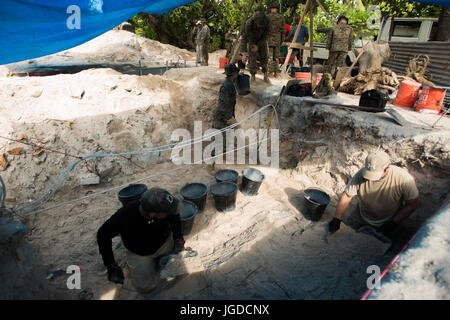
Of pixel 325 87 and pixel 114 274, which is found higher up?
pixel 325 87

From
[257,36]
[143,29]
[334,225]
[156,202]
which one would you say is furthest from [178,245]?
[143,29]

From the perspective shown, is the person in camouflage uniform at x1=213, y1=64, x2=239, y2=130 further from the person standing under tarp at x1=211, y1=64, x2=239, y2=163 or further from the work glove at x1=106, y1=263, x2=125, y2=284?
the work glove at x1=106, y1=263, x2=125, y2=284

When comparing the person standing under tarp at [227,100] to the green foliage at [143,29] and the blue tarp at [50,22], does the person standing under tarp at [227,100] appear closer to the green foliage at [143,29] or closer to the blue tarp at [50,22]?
the blue tarp at [50,22]

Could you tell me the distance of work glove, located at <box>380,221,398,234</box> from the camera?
3063 mm

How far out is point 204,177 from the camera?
5.11 m

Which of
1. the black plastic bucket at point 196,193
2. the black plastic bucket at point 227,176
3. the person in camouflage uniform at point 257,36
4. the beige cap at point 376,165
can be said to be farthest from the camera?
the person in camouflage uniform at point 257,36

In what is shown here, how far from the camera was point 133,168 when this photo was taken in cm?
517

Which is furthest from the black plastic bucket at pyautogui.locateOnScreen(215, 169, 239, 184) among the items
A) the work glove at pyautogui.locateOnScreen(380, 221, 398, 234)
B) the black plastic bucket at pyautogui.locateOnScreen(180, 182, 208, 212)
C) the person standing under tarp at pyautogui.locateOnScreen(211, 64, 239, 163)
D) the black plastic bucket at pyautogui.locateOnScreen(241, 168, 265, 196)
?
the work glove at pyautogui.locateOnScreen(380, 221, 398, 234)

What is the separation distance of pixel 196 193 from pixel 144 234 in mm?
1707

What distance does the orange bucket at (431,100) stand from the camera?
460 cm

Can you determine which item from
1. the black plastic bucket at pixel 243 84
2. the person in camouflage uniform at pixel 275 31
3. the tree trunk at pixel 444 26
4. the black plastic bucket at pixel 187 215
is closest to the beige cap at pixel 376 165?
the black plastic bucket at pixel 187 215

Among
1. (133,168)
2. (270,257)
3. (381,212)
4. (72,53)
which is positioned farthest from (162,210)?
(72,53)

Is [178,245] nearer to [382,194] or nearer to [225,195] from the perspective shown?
[225,195]

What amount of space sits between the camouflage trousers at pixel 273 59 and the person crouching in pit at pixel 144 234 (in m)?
6.57
